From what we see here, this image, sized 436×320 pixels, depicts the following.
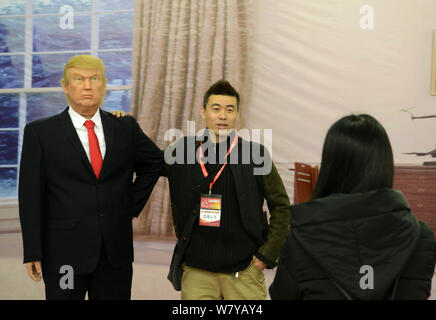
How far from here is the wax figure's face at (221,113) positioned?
90.6 inches

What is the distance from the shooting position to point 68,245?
6.93 ft

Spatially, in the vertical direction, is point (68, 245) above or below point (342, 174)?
below

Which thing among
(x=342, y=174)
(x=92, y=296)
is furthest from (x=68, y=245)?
(x=342, y=174)

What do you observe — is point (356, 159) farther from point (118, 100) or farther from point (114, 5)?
point (114, 5)

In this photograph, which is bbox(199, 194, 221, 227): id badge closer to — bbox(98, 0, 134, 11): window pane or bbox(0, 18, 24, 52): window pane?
bbox(98, 0, 134, 11): window pane

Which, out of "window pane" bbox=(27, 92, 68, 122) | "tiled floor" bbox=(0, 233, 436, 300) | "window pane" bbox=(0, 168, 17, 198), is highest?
"window pane" bbox=(27, 92, 68, 122)

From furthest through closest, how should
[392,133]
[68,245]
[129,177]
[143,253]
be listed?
1. [143,253]
2. [392,133]
3. [129,177]
4. [68,245]

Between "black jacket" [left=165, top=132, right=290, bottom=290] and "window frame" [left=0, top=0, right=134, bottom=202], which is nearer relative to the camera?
"black jacket" [left=165, top=132, right=290, bottom=290]

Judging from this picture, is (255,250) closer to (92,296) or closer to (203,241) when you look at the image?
(203,241)

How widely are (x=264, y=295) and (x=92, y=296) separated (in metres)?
0.79

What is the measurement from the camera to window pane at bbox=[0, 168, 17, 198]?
457 cm

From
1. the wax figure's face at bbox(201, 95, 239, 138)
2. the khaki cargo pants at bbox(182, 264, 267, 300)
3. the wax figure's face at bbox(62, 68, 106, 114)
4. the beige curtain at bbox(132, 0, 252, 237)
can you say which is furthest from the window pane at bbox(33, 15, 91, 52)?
the khaki cargo pants at bbox(182, 264, 267, 300)

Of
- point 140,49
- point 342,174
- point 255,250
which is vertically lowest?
point 255,250

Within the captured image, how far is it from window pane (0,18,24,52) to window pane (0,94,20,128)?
0.44 metres
